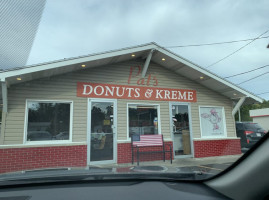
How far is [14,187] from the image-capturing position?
5.30 ft

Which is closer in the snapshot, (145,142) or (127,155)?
(127,155)

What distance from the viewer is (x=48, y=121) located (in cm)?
660

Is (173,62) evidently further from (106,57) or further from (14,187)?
(14,187)

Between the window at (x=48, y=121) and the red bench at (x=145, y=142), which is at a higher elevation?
the window at (x=48, y=121)

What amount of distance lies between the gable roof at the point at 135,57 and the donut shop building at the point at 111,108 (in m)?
0.02

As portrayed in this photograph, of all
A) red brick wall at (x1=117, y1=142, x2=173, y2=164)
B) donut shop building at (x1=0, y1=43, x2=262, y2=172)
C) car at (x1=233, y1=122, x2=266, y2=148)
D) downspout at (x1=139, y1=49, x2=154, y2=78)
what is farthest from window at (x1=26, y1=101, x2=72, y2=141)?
car at (x1=233, y1=122, x2=266, y2=148)

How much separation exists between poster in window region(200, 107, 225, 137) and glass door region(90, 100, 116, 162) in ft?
13.3

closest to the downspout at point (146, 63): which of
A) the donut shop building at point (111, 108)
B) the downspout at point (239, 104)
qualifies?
the donut shop building at point (111, 108)

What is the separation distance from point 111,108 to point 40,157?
111 inches

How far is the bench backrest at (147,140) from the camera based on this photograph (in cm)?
736

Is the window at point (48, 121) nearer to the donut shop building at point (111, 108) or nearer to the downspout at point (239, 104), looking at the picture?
the donut shop building at point (111, 108)

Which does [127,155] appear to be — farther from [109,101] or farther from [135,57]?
[135,57]

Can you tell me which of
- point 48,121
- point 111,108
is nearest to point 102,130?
point 111,108

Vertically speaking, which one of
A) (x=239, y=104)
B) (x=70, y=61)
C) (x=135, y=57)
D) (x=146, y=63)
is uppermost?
(x=135, y=57)
